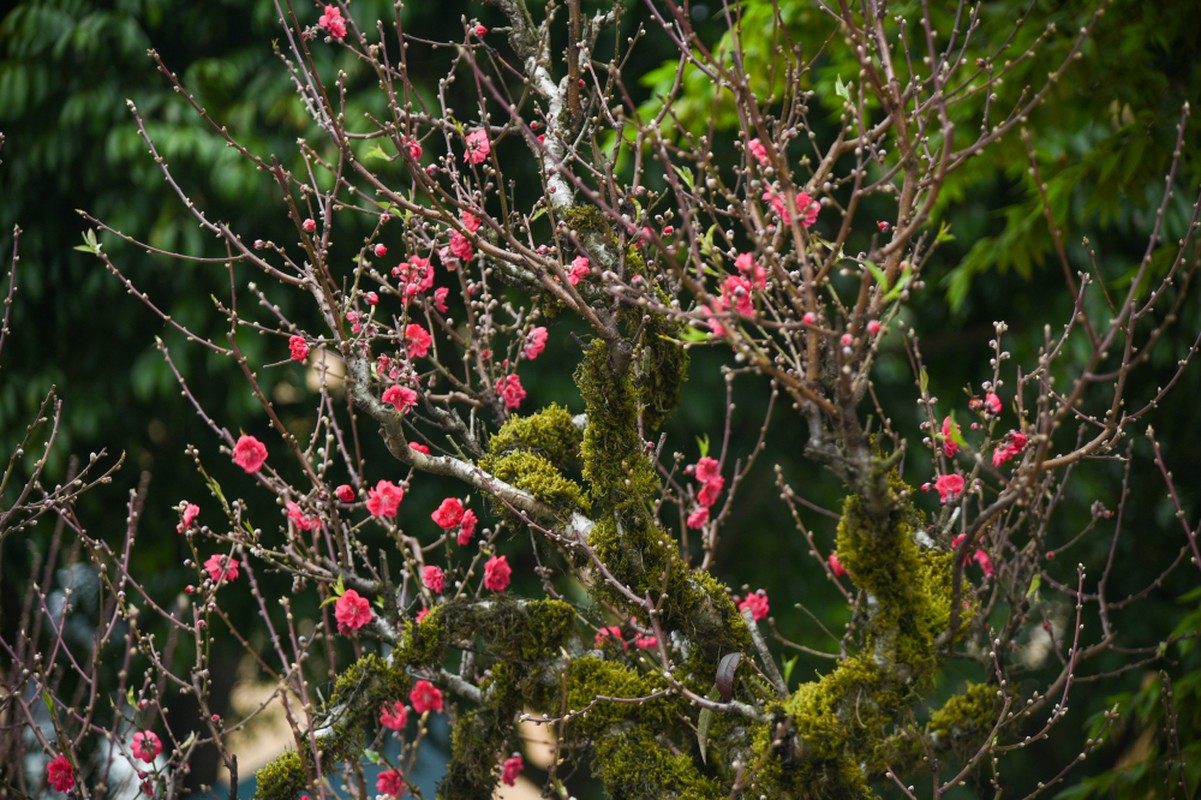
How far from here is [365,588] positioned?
94.1 inches

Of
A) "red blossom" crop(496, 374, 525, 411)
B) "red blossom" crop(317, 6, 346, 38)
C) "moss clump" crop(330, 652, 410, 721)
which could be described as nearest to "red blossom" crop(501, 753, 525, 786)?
"moss clump" crop(330, 652, 410, 721)

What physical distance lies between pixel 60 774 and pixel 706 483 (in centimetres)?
155

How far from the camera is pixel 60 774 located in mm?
2234

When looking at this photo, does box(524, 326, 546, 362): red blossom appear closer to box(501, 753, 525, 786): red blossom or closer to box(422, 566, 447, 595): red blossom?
box(422, 566, 447, 595): red blossom

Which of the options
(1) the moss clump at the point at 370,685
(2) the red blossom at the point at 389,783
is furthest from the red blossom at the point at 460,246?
(2) the red blossom at the point at 389,783

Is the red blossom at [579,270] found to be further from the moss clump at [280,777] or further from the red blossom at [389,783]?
the red blossom at [389,783]

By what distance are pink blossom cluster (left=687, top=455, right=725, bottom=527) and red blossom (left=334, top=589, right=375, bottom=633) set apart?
2.72ft

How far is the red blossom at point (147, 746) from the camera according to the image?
7.15 ft

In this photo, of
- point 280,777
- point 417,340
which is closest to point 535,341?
point 417,340

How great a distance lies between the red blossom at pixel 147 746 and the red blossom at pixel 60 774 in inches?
5.6

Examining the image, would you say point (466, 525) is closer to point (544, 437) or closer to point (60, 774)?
point (544, 437)

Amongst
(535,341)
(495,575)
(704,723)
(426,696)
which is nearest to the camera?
(704,723)

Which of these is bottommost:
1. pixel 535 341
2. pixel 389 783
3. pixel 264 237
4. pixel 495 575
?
pixel 389 783

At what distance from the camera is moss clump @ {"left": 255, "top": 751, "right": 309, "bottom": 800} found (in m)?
2.28
